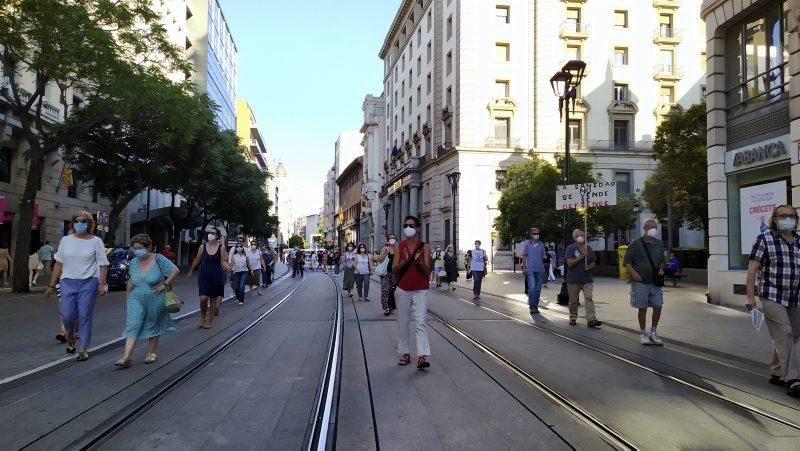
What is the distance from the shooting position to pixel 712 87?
613 inches

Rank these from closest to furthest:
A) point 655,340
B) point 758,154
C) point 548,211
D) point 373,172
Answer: point 655,340
point 758,154
point 548,211
point 373,172

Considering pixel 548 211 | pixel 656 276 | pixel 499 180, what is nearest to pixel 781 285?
pixel 656 276

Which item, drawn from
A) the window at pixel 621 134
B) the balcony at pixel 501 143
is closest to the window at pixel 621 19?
the window at pixel 621 134

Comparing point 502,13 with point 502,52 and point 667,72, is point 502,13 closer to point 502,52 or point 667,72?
point 502,52

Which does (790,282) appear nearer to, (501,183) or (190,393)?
(190,393)

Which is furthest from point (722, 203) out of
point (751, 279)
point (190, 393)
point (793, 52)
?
point (190, 393)

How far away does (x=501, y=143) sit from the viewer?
139ft

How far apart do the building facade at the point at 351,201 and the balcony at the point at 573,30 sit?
46.0 meters

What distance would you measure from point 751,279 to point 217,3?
63687 millimetres

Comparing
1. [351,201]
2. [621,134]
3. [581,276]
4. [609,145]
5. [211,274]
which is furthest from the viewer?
[351,201]

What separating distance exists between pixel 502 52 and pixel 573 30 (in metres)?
5.05

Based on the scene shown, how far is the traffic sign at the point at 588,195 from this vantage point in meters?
14.2

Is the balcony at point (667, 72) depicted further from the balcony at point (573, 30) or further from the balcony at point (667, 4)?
the balcony at point (573, 30)

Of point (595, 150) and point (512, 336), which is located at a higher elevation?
point (595, 150)
